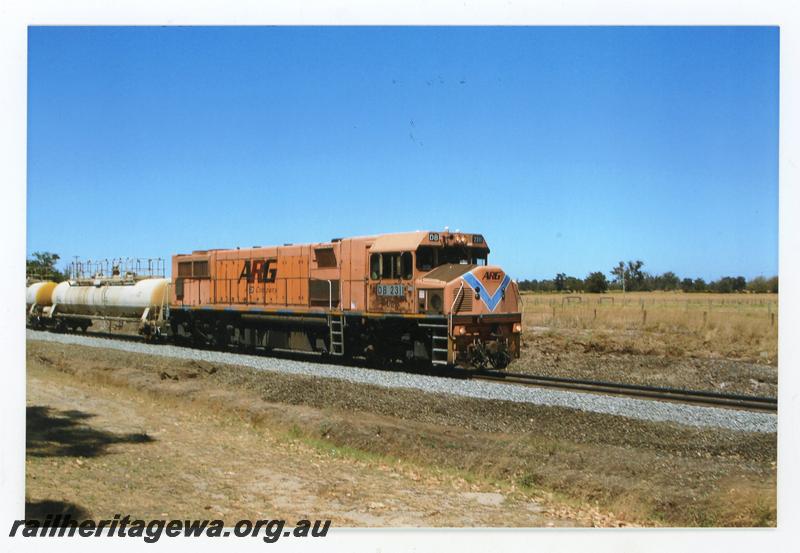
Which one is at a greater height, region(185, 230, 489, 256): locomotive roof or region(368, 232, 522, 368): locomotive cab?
region(185, 230, 489, 256): locomotive roof

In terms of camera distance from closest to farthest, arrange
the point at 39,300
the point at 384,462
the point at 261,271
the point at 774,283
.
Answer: the point at 384,462 < the point at 774,283 < the point at 261,271 < the point at 39,300

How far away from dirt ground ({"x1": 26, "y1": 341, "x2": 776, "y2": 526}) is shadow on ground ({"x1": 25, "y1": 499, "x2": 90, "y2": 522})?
2cm

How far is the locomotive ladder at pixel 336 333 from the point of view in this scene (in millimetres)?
16625

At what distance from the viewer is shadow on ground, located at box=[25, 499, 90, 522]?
708cm

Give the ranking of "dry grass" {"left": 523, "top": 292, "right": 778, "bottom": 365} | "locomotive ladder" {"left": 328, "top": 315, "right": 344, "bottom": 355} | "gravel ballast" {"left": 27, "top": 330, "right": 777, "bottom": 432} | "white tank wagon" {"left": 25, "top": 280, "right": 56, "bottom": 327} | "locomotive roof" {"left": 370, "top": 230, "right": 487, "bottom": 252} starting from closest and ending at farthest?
"gravel ballast" {"left": 27, "top": 330, "right": 777, "bottom": 432} < "locomotive roof" {"left": 370, "top": 230, "right": 487, "bottom": 252} < "locomotive ladder" {"left": 328, "top": 315, "right": 344, "bottom": 355} < "dry grass" {"left": 523, "top": 292, "right": 778, "bottom": 365} < "white tank wagon" {"left": 25, "top": 280, "right": 56, "bottom": 327}

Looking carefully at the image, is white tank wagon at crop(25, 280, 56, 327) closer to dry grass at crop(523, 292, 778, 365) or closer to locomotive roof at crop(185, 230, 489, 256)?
locomotive roof at crop(185, 230, 489, 256)

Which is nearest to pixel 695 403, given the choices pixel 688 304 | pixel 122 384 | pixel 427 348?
pixel 427 348

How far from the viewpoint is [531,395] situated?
1181cm

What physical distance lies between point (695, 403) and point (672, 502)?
13.1ft

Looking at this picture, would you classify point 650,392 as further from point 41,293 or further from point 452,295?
point 41,293

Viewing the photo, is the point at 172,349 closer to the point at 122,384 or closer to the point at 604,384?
the point at 122,384

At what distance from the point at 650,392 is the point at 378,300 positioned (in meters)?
6.18

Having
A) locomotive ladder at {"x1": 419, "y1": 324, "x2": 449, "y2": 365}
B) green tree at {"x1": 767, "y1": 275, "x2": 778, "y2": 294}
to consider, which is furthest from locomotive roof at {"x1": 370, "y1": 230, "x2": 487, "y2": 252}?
green tree at {"x1": 767, "y1": 275, "x2": 778, "y2": 294}

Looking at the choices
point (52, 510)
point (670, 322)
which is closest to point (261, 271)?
point (52, 510)
